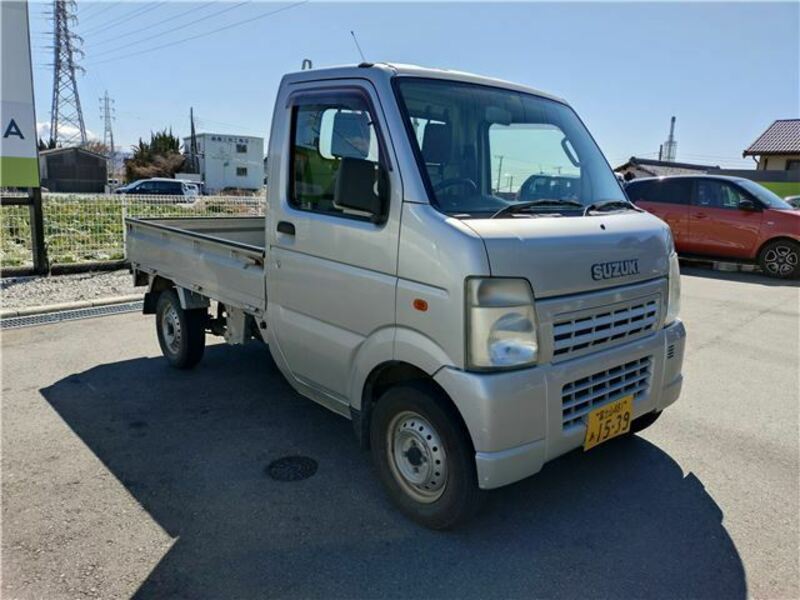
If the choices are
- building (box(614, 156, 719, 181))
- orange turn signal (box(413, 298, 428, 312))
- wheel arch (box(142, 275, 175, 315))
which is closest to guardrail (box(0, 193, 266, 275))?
wheel arch (box(142, 275, 175, 315))

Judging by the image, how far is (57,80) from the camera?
176 ft

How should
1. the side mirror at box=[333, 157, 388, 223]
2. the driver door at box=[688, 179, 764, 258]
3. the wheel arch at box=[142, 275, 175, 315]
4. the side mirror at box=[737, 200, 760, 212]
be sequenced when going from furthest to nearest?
the driver door at box=[688, 179, 764, 258], the side mirror at box=[737, 200, 760, 212], the wheel arch at box=[142, 275, 175, 315], the side mirror at box=[333, 157, 388, 223]

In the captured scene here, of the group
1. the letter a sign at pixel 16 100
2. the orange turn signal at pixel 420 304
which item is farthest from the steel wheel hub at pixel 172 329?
the letter a sign at pixel 16 100

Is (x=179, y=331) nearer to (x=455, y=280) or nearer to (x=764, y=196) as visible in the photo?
(x=455, y=280)

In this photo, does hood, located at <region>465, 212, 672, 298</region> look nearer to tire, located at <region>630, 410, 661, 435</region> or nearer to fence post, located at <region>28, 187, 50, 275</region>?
tire, located at <region>630, 410, 661, 435</region>

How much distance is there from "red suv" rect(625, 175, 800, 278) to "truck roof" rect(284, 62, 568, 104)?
29.1 feet

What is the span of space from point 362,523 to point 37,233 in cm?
796

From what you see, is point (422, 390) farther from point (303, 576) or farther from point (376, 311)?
point (303, 576)

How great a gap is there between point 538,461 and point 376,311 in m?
1.06

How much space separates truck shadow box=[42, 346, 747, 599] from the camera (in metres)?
2.49

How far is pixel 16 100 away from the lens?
7.96 m

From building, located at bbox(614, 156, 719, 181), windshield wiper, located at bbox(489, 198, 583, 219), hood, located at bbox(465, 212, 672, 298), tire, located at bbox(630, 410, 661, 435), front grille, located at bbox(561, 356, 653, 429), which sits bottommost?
tire, located at bbox(630, 410, 661, 435)

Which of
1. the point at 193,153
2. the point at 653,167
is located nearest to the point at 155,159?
the point at 193,153

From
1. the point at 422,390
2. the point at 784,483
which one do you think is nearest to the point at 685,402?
the point at 784,483
